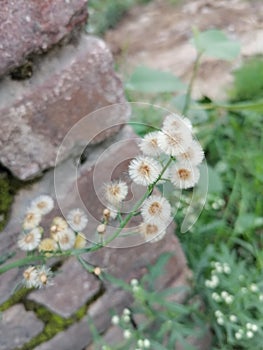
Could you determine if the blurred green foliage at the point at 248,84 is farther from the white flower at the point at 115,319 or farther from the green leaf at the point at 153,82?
the white flower at the point at 115,319

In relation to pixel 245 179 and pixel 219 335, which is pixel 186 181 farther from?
pixel 245 179

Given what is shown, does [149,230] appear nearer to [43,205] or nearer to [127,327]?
[43,205]

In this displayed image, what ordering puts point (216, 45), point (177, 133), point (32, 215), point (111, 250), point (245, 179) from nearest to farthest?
point (177, 133) < point (32, 215) < point (111, 250) < point (216, 45) < point (245, 179)

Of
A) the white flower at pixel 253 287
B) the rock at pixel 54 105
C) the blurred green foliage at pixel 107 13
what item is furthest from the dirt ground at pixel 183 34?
the rock at pixel 54 105

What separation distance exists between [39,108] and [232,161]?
0.91 m

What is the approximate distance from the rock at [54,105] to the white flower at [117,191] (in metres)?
0.21

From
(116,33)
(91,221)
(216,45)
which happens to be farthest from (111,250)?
(116,33)

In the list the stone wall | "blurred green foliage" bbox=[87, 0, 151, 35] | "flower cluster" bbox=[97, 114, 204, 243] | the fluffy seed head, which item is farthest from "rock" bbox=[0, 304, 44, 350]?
"blurred green foliage" bbox=[87, 0, 151, 35]

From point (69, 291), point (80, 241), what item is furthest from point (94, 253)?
point (80, 241)

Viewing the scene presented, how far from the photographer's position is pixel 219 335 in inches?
50.3

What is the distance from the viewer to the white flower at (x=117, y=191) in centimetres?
84

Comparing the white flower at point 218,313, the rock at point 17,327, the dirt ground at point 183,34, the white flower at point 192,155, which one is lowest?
the dirt ground at point 183,34

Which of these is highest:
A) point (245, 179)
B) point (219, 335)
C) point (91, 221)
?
point (91, 221)

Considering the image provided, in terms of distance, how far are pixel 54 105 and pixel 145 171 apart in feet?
1.03
